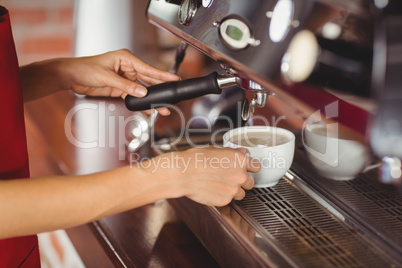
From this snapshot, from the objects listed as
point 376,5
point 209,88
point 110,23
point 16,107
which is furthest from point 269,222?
point 110,23

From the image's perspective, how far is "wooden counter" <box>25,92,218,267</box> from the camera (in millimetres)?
867

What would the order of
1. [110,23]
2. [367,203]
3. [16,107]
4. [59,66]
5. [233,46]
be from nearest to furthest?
[233,46], [367,203], [16,107], [59,66], [110,23]

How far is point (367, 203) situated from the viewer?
774 mm

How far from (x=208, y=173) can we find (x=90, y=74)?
1.27ft

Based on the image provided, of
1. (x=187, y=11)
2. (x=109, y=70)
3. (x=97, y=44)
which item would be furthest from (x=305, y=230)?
(x=97, y=44)

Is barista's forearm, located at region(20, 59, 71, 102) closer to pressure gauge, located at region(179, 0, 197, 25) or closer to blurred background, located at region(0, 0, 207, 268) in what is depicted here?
blurred background, located at region(0, 0, 207, 268)

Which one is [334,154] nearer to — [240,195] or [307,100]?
[240,195]

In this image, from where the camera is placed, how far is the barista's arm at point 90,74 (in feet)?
3.23

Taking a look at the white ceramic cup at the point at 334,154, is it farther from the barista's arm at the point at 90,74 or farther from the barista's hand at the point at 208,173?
the barista's arm at the point at 90,74

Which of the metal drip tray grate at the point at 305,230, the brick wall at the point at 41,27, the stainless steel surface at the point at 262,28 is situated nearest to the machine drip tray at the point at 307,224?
the metal drip tray grate at the point at 305,230

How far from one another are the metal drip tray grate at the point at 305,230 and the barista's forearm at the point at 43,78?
488mm

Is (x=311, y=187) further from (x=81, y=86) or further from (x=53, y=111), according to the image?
(x=53, y=111)

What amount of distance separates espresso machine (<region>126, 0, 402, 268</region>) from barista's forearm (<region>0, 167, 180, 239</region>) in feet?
0.45

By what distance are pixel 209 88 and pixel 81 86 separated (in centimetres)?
36
